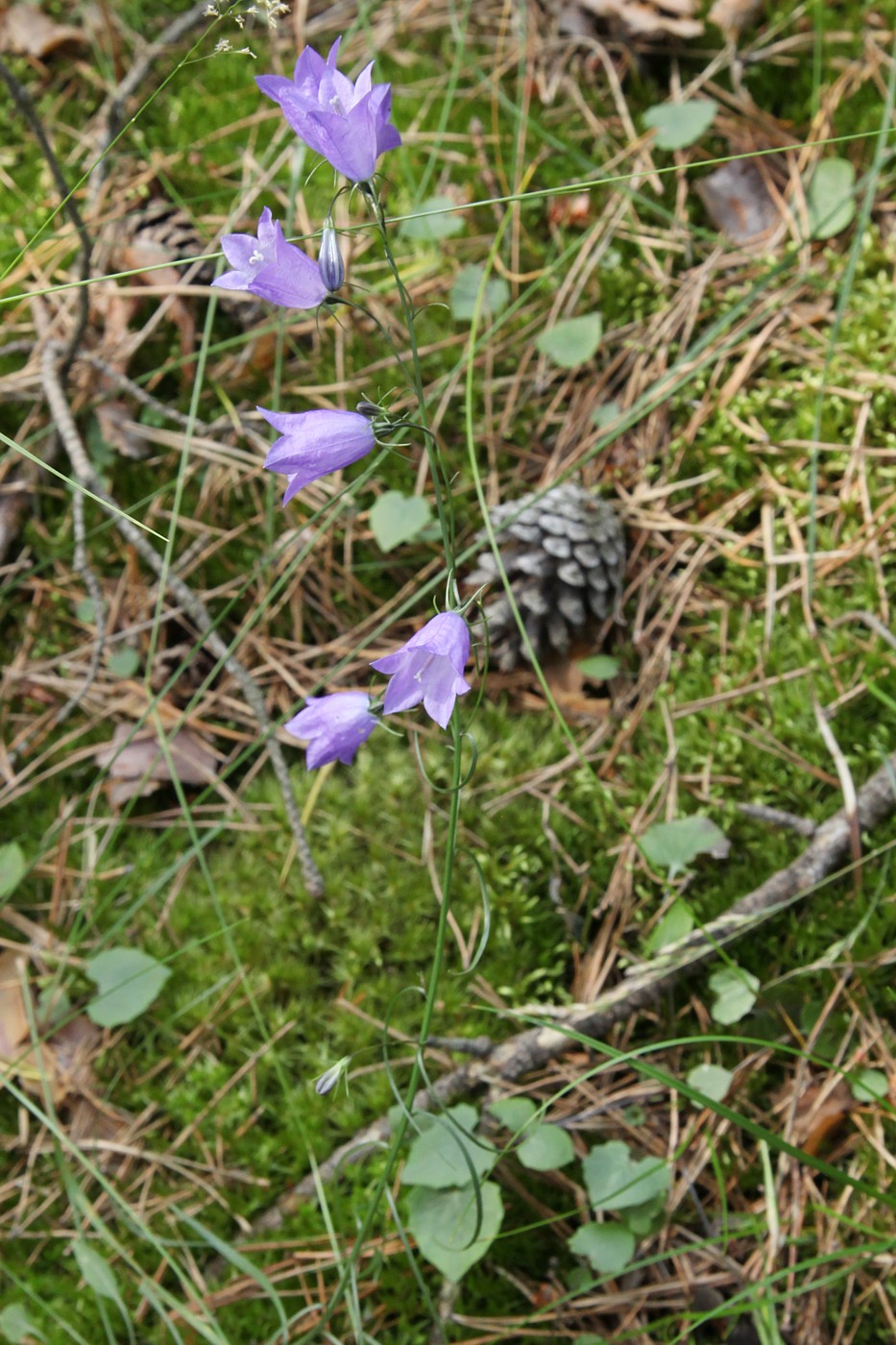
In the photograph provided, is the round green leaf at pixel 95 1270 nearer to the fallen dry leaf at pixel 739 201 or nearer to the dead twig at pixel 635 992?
the dead twig at pixel 635 992

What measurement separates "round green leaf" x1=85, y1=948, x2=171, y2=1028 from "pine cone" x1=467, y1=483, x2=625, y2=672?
1012mm

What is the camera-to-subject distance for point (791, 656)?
2.38 metres

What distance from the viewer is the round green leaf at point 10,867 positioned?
93.9 inches

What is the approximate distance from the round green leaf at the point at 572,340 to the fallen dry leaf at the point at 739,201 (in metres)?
0.52

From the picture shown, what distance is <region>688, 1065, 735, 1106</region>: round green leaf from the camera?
6.25 ft

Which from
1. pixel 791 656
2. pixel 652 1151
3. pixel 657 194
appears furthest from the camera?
pixel 657 194

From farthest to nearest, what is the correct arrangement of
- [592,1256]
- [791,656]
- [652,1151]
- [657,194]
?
1. [657,194]
2. [791,656]
3. [652,1151]
4. [592,1256]

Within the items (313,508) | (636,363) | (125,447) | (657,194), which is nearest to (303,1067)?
(313,508)

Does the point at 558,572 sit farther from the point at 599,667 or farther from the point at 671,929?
the point at 671,929

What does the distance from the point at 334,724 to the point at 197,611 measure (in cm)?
114

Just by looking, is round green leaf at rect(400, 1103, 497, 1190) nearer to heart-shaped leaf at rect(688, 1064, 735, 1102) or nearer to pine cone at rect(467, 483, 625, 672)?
heart-shaped leaf at rect(688, 1064, 735, 1102)

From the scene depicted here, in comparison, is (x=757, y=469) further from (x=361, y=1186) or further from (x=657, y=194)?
(x=361, y=1186)

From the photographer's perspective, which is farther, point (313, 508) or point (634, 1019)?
point (313, 508)

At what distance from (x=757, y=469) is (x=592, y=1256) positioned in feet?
5.70
